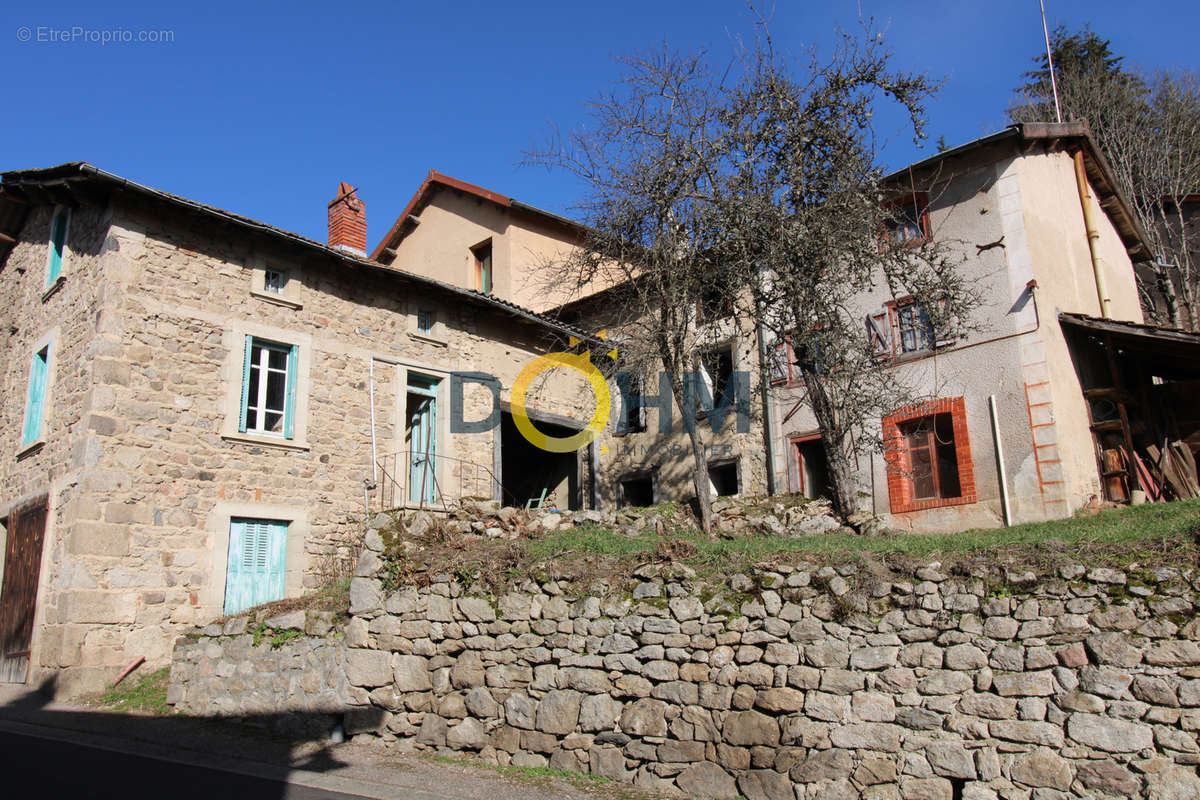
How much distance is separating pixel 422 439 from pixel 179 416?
4.01 meters

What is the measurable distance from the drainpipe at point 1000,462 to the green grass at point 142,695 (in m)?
11.2

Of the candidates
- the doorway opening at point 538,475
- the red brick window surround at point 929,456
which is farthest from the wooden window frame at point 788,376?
the doorway opening at point 538,475

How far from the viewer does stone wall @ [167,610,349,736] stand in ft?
27.6

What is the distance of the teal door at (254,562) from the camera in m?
10.8

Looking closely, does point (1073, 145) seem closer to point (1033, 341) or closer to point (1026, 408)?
point (1033, 341)

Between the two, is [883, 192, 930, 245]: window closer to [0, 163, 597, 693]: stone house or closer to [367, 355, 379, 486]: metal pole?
[0, 163, 597, 693]: stone house

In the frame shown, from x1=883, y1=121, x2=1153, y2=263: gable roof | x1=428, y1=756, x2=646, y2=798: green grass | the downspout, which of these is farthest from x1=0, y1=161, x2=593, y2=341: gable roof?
x1=428, y1=756, x2=646, y2=798: green grass

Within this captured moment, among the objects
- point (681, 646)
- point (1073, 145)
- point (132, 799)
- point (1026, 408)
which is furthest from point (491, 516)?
point (1073, 145)

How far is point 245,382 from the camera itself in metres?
11.4

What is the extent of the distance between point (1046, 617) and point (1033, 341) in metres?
7.55

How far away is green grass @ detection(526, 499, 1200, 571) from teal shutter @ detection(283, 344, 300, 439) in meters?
4.29

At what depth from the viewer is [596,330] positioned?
16812 millimetres

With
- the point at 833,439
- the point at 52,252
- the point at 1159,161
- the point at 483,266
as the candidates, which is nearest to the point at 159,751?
the point at 52,252

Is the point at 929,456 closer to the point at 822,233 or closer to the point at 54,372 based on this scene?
the point at 822,233
